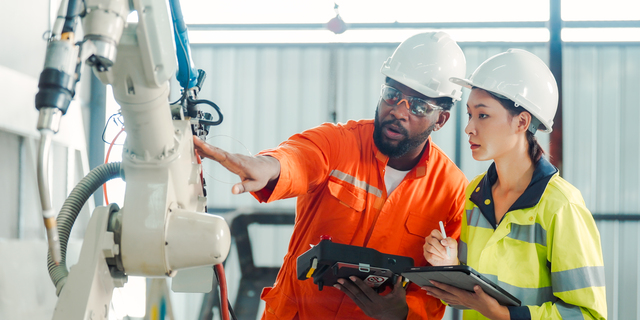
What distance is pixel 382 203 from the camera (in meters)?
1.97

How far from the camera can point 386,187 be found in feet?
6.73

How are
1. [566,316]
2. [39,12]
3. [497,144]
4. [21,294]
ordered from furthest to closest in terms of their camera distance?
[39,12] → [21,294] → [497,144] → [566,316]

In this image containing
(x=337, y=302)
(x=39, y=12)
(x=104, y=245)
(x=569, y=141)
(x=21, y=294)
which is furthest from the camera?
(x=569, y=141)

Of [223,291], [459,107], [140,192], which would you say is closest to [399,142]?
[223,291]

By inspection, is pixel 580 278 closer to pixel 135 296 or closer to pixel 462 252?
pixel 462 252

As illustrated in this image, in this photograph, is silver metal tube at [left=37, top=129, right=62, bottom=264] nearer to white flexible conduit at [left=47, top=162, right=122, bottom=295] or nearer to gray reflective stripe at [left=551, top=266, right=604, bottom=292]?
white flexible conduit at [left=47, top=162, right=122, bottom=295]

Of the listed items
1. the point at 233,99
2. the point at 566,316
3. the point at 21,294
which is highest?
the point at 233,99

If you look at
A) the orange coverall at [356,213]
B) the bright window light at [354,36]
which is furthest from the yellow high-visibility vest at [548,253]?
the bright window light at [354,36]

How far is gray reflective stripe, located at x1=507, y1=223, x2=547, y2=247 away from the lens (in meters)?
1.49

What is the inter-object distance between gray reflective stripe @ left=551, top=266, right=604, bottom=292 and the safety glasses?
0.91m

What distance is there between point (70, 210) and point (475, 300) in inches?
47.2

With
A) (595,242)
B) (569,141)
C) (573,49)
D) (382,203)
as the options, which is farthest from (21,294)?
(573,49)

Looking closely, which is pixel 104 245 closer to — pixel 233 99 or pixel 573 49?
pixel 233 99

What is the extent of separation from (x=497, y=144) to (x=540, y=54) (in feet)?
10.5
